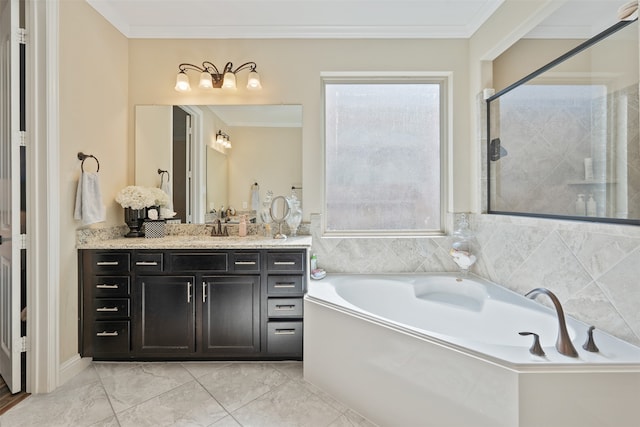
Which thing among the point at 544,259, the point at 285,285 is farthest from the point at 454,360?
the point at 285,285

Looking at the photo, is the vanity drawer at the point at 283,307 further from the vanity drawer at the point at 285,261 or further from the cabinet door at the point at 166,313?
the cabinet door at the point at 166,313

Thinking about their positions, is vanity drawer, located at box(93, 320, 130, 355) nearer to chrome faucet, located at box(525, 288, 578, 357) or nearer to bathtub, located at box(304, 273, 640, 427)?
bathtub, located at box(304, 273, 640, 427)

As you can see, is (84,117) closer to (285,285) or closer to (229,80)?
(229,80)

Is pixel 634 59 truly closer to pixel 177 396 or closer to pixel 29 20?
pixel 177 396

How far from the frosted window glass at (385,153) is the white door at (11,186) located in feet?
7.00

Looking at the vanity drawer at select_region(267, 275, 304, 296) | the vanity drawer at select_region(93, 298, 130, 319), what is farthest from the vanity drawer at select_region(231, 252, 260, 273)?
the vanity drawer at select_region(93, 298, 130, 319)

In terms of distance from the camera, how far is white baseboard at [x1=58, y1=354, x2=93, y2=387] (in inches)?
73.6

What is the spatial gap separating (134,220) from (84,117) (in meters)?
0.84

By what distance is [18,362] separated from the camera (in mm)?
1766

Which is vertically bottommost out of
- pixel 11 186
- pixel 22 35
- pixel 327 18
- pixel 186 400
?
pixel 186 400

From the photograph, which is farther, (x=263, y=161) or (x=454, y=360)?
(x=263, y=161)

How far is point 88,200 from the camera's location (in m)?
1.98

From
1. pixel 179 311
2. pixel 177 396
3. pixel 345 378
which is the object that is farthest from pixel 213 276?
pixel 345 378

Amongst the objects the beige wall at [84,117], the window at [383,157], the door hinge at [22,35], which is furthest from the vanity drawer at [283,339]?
the door hinge at [22,35]
